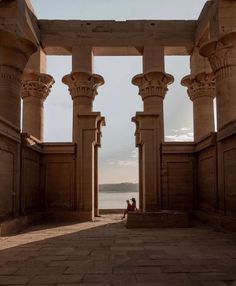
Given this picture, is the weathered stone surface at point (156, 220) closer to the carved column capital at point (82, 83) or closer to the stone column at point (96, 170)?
the stone column at point (96, 170)

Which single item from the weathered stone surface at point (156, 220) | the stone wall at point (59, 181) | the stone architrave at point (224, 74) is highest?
the stone architrave at point (224, 74)

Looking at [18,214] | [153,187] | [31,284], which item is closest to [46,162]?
[18,214]

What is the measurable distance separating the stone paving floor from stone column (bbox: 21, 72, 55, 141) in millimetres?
9427

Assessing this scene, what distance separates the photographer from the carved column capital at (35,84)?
20.0m

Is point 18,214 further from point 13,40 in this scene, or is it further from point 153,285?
point 153,285

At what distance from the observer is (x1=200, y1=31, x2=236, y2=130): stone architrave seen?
14.2m

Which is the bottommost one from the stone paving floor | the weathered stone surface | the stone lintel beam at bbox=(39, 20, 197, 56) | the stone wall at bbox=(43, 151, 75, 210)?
the stone paving floor

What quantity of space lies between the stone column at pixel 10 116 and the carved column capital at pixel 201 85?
9.53 metres

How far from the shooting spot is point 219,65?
14.6 metres

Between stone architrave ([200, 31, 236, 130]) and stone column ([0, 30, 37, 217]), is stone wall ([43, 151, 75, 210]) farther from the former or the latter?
stone architrave ([200, 31, 236, 130])

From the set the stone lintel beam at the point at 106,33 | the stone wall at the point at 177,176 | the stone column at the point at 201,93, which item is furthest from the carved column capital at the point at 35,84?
the stone column at the point at 201,93

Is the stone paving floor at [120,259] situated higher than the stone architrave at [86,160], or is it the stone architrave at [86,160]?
the stone architrave at [86,160]

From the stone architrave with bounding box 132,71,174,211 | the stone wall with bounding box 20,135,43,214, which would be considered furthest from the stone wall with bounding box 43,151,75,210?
the stone architrave with bounding box 132,71,174,211

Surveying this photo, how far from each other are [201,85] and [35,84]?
9.15m
